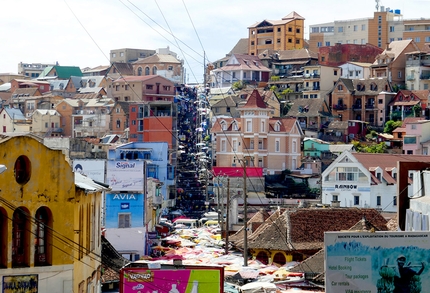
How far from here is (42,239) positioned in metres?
27.2

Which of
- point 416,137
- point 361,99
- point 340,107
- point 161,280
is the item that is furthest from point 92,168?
point 361,99

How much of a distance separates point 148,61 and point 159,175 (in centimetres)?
5393

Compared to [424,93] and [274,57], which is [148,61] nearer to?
[274,57]

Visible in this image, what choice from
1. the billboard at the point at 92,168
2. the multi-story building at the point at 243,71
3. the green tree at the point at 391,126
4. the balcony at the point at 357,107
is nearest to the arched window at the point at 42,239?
the billboard at the point at 92,168

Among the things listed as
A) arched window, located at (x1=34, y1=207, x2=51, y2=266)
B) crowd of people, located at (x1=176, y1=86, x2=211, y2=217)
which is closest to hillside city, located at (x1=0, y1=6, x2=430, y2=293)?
arched window, located at (x1=34, y1=207, x2=51, y2=266)

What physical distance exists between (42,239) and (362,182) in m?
54.8

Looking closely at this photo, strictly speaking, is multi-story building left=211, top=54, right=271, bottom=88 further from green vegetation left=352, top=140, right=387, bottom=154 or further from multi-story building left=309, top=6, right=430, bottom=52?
green vegetation left=352, top=140, right=387, bottom=154

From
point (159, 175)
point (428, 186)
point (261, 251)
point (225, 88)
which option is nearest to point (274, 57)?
point (225, 88)

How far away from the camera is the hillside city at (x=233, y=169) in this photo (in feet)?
90.0

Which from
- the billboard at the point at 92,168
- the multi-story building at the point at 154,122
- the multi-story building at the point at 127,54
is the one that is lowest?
the billboard at the point at 92,168

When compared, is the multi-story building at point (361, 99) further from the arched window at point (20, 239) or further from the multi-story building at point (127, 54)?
the arched window at point (20, 239)

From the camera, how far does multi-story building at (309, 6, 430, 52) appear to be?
479 ft

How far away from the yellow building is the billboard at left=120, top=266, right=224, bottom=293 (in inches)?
170

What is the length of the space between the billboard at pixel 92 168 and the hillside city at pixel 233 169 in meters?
0.14
